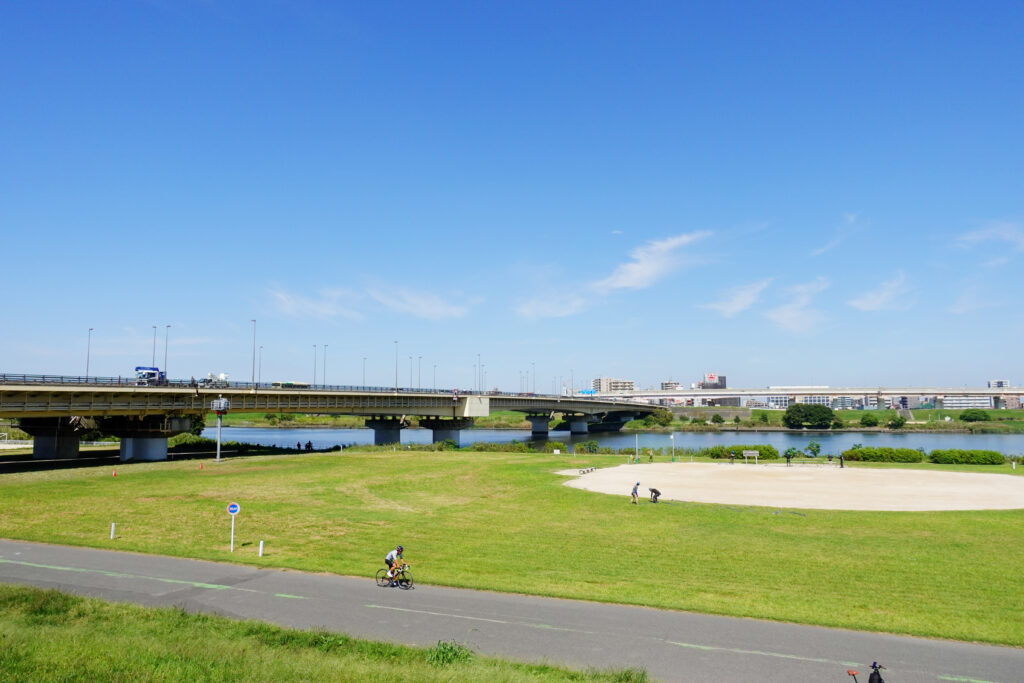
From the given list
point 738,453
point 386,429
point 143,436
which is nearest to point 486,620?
point 143,436

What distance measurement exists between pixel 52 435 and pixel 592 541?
6960 cm

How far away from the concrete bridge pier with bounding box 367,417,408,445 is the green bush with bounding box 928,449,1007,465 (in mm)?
80543

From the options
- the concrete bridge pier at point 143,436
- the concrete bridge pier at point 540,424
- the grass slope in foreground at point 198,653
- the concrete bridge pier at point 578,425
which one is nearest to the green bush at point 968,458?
the grass slope in foreground at point 198,653

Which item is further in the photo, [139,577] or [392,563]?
[139,577]

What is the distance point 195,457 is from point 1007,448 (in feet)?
453

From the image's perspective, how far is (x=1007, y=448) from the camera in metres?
116

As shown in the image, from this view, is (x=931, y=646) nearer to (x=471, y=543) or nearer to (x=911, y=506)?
(x=471, y=543)

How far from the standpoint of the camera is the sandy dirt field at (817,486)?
40.7m

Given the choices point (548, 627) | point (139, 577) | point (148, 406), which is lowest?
point (139, 577)

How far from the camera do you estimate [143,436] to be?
69688 mm

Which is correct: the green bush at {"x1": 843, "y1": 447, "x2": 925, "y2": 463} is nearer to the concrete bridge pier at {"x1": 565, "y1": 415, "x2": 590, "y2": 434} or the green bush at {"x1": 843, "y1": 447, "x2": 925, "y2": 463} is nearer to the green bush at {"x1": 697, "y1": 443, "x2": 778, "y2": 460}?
the green bush at {"x1": 697, "y1": 443, "x2": 778, "y2": 460}

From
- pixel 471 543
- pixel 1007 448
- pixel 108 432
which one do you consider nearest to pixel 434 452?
pixel 108 432

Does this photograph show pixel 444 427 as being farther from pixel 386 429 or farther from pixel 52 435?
pixel 52 435

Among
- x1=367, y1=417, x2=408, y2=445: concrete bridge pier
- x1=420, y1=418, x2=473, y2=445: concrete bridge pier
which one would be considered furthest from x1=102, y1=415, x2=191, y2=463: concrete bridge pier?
x1=420, y1=418, x2=473, y2=445: concrete bridge pier
